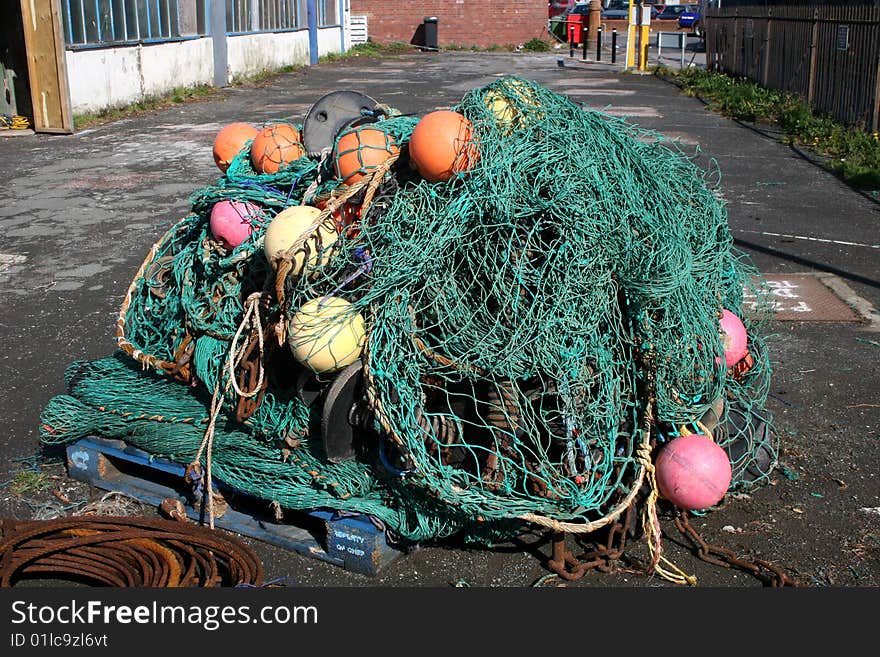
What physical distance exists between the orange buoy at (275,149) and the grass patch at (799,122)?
8070mm

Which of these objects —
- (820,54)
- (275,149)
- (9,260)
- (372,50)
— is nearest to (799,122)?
(820,54)

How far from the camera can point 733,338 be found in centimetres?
400

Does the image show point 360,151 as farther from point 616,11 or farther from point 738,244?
Answer: point 616,11

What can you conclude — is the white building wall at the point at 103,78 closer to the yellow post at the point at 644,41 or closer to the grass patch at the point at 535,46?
the yellow post at the point at 644,41

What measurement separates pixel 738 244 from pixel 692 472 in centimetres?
496

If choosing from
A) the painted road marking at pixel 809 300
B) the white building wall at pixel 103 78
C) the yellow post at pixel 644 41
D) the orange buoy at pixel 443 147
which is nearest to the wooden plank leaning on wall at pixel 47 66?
the white building wall at pixel 103 78

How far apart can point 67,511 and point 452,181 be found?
2.12 meters

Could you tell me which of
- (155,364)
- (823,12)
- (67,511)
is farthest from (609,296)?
(823,12)

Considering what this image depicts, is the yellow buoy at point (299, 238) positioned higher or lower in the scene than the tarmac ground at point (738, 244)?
higher

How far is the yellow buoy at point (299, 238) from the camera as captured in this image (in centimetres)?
356

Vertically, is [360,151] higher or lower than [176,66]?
lower

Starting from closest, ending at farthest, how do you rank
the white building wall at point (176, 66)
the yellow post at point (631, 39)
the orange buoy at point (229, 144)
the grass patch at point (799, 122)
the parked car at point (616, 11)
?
the orange buoy at point (229, 144) → the grass patch at point (799, 122) → the white building wall at point (176, 66) → the yellow post at point (631, 39) → the parked car at point (616, 11)

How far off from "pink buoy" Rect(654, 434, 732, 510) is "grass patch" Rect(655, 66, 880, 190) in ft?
26.4

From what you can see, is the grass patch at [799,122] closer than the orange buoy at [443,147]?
No
